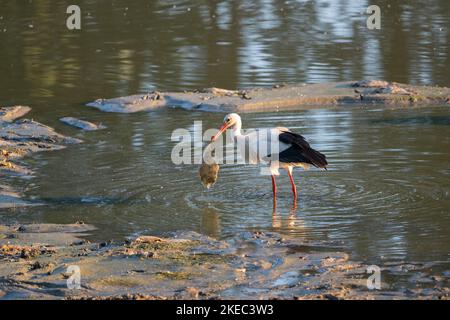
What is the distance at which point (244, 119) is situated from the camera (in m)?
14.4

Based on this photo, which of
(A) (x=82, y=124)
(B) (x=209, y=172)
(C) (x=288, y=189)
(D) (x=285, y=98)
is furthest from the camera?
(D) (x=285, y=98)

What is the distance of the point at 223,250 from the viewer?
8617 millimetres

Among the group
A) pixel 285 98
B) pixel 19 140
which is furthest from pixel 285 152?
pixel 285 98

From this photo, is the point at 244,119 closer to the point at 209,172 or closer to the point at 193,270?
the point at 209,172

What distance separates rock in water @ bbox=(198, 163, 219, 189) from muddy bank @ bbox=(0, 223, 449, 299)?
154 cm

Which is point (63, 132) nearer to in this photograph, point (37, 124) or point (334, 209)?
point (37, 124)

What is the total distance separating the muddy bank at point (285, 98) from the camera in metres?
15.3

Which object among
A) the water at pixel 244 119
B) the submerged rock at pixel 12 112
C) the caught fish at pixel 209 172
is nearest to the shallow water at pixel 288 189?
the water at pixel 244 119

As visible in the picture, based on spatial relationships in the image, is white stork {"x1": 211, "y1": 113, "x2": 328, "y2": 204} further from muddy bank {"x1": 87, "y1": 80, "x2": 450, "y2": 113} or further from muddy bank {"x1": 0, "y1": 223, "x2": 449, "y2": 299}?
muddy bank {"x1": 87, "y1": 80, "x2": 450, "y2": 113}

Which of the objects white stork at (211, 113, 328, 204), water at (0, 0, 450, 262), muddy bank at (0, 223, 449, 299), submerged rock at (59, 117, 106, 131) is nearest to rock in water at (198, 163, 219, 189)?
water at (0, 0, 450, 262)

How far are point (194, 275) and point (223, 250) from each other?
838mm

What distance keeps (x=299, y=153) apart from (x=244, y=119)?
373 centimetres

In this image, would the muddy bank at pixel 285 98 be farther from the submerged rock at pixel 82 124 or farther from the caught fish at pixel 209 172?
the caught fish at pixel 209 172
